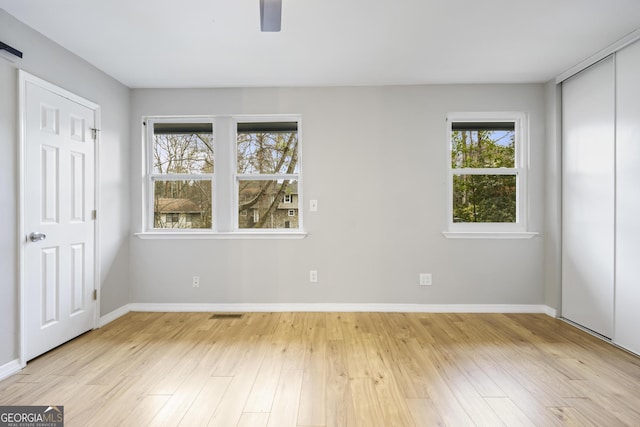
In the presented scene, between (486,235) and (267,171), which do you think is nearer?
(486,235)

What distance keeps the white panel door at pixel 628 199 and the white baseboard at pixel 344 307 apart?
89 cm

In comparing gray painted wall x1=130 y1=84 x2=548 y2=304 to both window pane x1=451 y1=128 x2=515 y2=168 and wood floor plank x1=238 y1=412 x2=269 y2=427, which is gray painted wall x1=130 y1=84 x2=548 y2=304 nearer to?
window pane x1=451 y1=128 x2=515 y2=168

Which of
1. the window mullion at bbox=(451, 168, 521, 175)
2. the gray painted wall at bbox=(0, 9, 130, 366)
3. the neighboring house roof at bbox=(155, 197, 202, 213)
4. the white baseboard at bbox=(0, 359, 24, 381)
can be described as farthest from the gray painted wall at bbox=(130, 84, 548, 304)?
the white baseboard at bbox=(0, 359, 24, 381)

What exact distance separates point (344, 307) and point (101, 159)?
2.95m

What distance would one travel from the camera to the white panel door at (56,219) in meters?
2.46

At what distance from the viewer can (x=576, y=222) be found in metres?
3.23

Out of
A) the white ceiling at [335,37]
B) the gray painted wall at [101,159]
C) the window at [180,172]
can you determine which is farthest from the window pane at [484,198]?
the gray painted wall at [101,159]

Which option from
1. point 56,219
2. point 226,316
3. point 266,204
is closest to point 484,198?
point 266,204

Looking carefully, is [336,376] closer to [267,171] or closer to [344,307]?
[344,307]

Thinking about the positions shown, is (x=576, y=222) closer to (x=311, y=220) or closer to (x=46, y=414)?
(x=311, y=220)

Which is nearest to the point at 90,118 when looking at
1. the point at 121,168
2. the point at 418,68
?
the point at 121,168

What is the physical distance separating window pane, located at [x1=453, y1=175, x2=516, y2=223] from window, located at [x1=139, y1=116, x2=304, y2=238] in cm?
184

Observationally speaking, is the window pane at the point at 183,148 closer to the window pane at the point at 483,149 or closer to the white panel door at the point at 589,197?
the window pane at the point at 483,149

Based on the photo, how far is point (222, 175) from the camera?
3.72m
